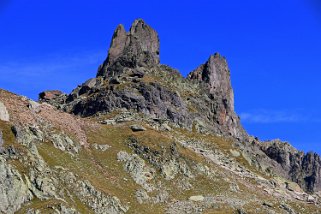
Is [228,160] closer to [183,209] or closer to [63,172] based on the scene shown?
[183,209]

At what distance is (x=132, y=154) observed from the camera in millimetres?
117438

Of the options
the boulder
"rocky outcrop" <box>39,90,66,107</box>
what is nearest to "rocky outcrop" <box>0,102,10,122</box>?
"rocky outcrop" <box>39,90,66,107</box>

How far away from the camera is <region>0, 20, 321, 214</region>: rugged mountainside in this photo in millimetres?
91819

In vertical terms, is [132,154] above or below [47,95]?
below

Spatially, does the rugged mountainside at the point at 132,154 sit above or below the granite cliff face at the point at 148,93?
below

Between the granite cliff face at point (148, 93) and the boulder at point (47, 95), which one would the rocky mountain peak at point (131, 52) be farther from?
the boulder at point (47, 95)

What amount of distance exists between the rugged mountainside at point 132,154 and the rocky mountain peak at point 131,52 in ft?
1.98

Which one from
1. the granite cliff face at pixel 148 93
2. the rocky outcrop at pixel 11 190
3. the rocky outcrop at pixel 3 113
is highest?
the granite cliff face at pixel 148 93

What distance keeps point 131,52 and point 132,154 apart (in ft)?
229

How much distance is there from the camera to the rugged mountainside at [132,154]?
91819mm

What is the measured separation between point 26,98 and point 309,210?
59474 millimetres

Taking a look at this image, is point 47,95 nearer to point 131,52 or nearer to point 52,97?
point 52,97

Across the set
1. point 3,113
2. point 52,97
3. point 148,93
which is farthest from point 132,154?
point 52,97

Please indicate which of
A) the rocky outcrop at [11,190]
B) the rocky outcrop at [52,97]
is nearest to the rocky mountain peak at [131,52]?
the rocky outcrop at [52,97]
